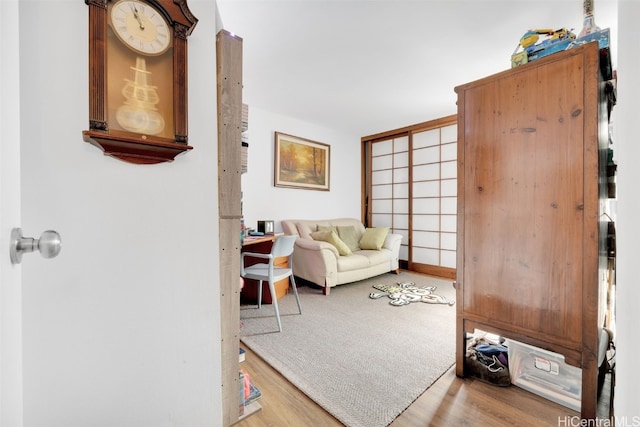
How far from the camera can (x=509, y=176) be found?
1.44 metres

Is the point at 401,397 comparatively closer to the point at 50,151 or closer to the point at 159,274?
the point at 159,274

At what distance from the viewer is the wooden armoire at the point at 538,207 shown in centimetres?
121

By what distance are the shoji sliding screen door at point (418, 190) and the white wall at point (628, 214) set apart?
3.50 meters

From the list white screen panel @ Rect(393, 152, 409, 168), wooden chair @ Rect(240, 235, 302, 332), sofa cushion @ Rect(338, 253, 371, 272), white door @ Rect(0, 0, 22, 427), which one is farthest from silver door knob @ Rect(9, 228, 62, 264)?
white screen panel @ Rect(393, 152, 409, 168)

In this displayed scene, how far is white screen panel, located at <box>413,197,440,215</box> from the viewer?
4237 mm

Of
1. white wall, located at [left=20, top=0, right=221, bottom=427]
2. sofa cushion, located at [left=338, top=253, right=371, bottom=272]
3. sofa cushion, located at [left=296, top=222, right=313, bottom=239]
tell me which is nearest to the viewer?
white wall, located at [left=20, top=0, right=221, bottom=427]

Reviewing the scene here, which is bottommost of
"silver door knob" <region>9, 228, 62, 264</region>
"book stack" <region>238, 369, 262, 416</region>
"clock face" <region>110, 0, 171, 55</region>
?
"book stack" <region>238, 369, 262, 416</region>

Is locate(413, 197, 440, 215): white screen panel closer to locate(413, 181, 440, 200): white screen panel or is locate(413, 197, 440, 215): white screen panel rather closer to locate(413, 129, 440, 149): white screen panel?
locate(413, 181, 440, 200): white screen panel

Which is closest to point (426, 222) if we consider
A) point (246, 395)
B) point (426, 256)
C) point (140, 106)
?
point (426, 256)

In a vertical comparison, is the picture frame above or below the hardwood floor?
above

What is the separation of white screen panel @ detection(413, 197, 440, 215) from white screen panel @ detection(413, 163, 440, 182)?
0.33 metres

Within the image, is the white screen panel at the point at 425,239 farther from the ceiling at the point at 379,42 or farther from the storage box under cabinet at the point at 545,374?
the storage box under cabinet at the point at 545,374

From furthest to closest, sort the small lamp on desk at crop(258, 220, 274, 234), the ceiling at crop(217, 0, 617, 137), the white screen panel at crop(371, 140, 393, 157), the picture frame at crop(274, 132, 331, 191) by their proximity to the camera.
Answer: the white screen panel at crop(371, 140, 393, 157)
the picture frame at crop(274, 132, 331, 191)
the small lamp on desk at crop(258, 220, 274, 234)
the ceiling at crop(217, 0, 617, 137)

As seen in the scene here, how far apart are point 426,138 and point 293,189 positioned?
2.23m
